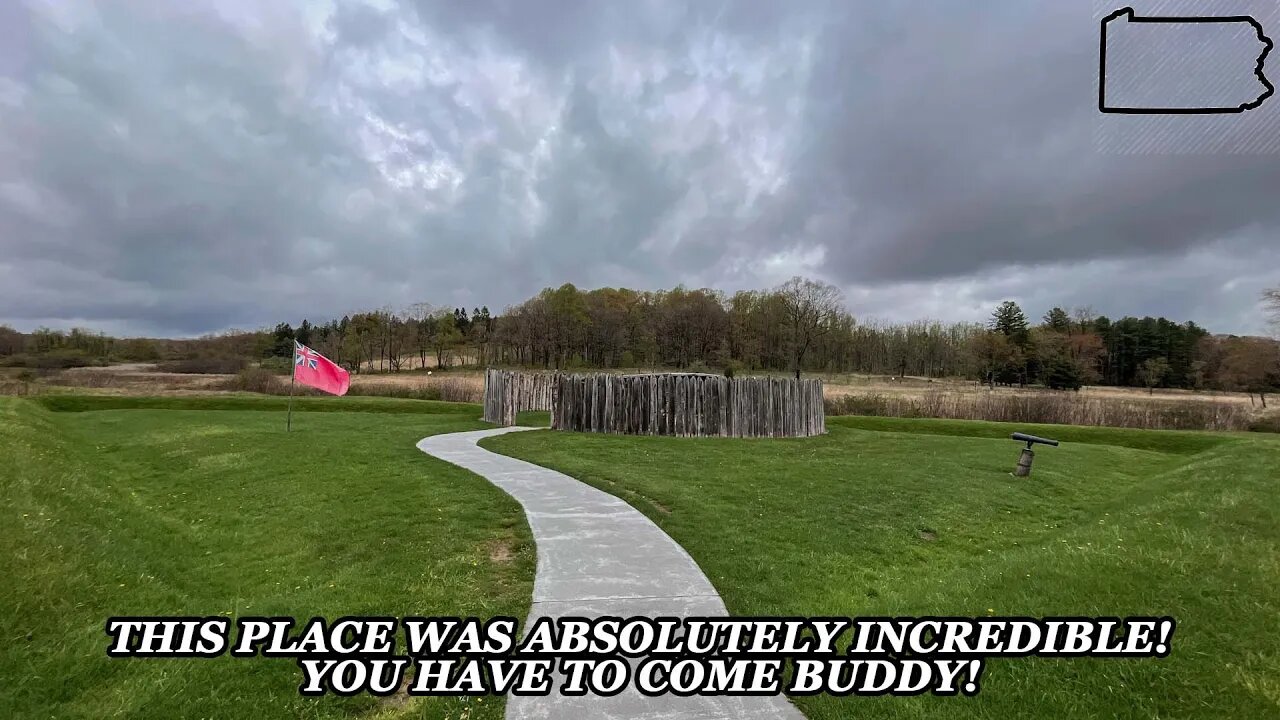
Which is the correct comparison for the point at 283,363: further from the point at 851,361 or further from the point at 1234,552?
the point at 1234,552

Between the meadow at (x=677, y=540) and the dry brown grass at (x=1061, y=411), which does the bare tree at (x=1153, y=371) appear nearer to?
the dry brown grass at (x=1061, y=411)

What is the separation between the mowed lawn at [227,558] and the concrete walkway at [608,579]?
258mm

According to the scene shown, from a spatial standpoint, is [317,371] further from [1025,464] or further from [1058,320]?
[1058,320]

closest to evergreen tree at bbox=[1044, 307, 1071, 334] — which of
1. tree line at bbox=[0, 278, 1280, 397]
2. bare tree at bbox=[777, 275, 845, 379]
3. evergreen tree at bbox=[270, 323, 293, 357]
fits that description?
tree line at bbox=[0, 278, 1280, 397]

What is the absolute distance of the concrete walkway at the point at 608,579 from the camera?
3092 mm

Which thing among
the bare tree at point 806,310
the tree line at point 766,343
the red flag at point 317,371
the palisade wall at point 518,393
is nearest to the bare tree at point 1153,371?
the tree line at point 766,343

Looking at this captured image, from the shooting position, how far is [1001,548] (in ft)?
24.7

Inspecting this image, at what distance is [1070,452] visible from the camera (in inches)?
657

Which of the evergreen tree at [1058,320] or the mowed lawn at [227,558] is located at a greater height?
the evergreen tree at [1058,320]

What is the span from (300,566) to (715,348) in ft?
219

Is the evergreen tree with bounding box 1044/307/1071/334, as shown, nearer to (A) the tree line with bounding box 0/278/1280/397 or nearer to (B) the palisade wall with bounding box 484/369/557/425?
(A) the tree line with bounding box 0/278/1280/397

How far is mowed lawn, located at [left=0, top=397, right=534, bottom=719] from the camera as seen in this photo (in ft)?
11.3

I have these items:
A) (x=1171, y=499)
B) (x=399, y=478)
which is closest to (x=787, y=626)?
(x=399, y=478)

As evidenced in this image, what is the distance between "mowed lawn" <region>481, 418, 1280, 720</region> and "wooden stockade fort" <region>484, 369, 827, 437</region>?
2486 millimetres
